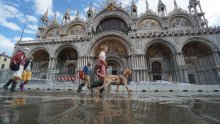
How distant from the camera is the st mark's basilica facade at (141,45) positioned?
17.2 metres

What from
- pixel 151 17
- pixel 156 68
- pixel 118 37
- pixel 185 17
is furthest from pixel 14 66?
pixel 185 17

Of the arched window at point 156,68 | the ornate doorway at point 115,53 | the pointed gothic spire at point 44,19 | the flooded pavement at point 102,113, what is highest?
the pointed gothic spire at point 44,19

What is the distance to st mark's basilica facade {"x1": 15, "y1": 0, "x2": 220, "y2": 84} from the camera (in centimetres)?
1720

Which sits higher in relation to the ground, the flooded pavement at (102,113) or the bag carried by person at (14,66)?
the bag carried by person at (14,66)

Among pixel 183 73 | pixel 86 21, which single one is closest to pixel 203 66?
pixel 183 73

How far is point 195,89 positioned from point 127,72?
27.5 ft

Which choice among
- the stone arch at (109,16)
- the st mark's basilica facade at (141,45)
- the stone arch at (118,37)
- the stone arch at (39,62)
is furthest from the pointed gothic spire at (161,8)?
the stone arch at (39,62)

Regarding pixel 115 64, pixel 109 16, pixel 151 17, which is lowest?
pixel 115 64

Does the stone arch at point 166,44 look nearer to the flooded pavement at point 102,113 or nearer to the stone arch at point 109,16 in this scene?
the stone arch at point 109,16

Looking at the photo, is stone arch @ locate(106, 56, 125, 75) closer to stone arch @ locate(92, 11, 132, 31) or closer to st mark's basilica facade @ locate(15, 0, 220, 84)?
st mark's basilica facade @ locate(15, 0, 220, 84)

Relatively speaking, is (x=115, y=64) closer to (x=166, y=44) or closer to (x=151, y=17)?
(x=166, y=44)

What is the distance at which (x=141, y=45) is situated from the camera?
18.1 metres

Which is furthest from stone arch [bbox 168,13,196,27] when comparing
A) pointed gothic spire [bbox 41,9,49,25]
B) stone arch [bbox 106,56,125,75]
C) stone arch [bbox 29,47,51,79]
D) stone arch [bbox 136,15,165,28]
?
pointed gothic spire [bbox 41,9,49,25]

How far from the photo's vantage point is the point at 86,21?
25.0 metres
